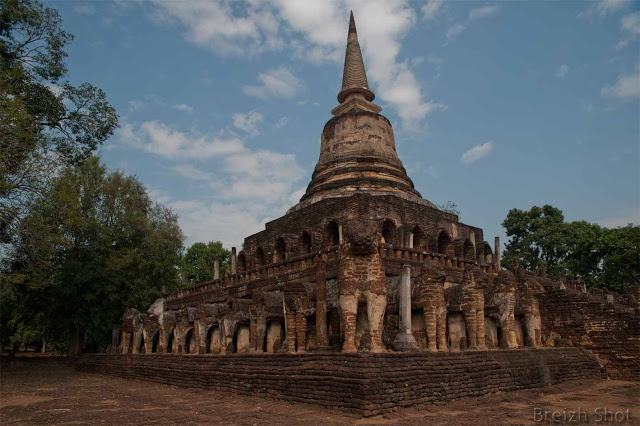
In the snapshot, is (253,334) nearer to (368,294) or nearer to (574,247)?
(368,294)

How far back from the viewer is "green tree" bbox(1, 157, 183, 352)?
74.0ft

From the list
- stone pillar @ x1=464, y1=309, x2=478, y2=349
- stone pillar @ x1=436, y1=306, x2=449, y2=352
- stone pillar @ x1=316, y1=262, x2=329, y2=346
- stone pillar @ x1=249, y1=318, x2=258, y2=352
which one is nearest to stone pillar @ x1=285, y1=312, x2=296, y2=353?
stone pillar @ x1=316, y1=262, x2=329, y2=346

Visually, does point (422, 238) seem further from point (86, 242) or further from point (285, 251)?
point (86, 242)

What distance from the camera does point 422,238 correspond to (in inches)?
698

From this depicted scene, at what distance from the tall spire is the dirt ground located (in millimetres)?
15555

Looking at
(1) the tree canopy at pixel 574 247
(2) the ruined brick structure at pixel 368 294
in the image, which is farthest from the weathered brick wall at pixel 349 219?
(1) the tree canopy at pixel 574 247

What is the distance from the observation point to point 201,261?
4322 cm

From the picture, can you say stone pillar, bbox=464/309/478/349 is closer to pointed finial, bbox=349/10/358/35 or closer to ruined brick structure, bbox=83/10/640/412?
ruined brick structure, bbox=83/10/640/412

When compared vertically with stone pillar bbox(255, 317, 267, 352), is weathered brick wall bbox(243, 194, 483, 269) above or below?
above

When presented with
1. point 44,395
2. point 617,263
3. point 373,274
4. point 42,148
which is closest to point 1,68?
point 42,148

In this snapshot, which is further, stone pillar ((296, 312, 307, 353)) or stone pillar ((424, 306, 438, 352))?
stone pillar ((296, 312, 307, 353))

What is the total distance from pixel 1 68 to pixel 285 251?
10974 mm

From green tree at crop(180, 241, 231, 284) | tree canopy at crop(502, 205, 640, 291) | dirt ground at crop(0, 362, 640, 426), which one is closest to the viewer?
dirt ground at crop(0, 362, 640, 426)

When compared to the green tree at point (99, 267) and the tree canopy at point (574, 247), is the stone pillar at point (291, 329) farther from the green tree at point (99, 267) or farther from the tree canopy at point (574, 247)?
the tree canopy at point (574, 247)
